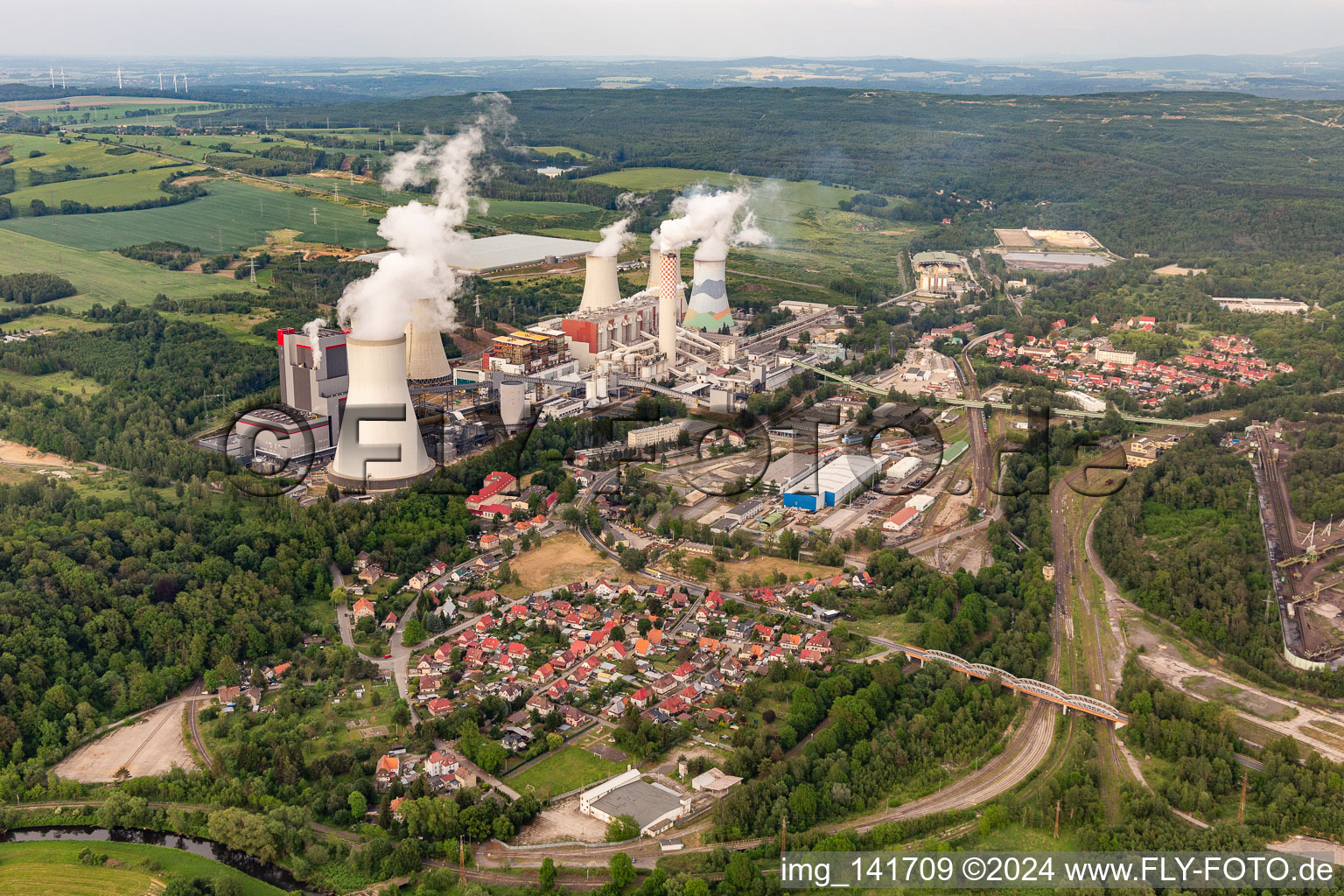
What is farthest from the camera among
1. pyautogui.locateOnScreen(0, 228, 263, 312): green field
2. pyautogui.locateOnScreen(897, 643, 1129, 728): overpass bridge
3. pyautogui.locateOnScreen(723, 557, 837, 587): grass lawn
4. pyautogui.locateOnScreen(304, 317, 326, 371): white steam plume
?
pyautogui.locateOnScreen(0, 228, 263, 312): green field

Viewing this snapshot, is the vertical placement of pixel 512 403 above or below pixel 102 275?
below

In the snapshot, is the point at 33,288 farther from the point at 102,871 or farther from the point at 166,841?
the point at 102,871

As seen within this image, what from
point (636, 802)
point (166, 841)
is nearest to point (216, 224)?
point (166, 841)

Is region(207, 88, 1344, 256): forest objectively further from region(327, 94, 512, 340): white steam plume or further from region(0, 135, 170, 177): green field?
region(327, 94, 512, 340): white steam plume

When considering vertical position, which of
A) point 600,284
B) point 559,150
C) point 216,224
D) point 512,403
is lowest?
point 512,403

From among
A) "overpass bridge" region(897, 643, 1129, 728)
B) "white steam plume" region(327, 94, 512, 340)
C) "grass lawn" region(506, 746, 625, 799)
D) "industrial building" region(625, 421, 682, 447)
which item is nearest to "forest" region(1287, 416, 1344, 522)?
"overpass bridge" region(897, 643, 1129, 728)

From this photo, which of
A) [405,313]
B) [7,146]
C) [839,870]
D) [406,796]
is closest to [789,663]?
[839,870]
